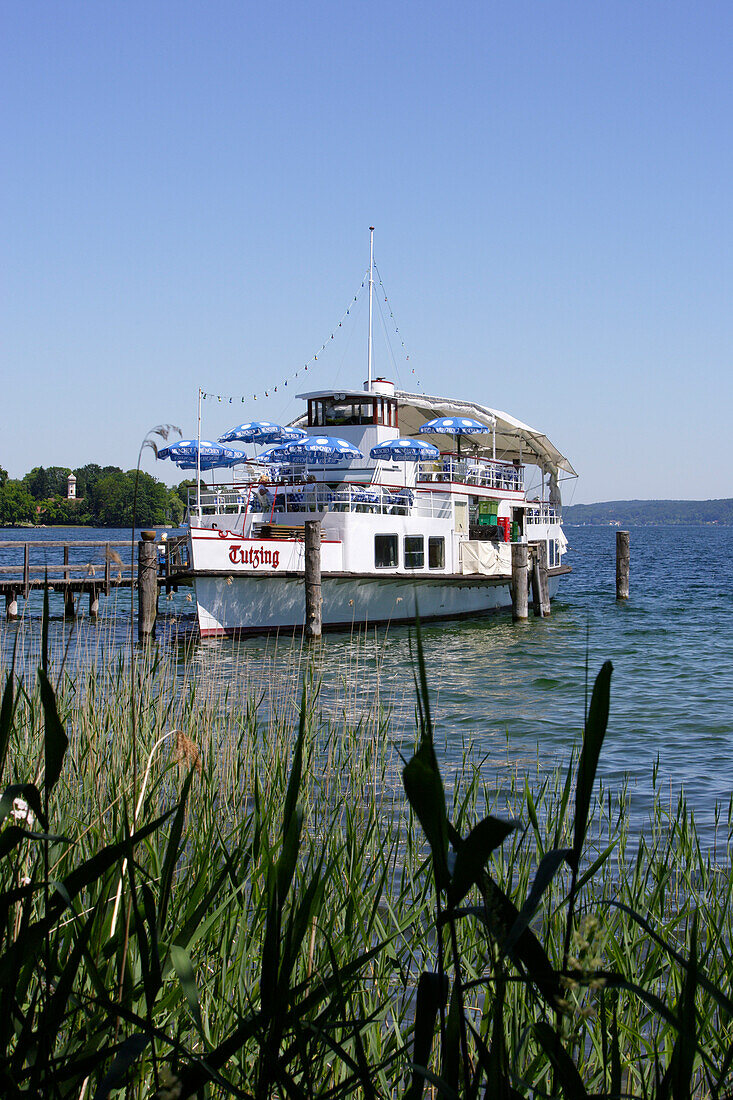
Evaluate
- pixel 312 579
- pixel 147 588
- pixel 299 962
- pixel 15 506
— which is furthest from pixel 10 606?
pixel 15 506

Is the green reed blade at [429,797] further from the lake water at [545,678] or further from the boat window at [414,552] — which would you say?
the boat window at [414,552]

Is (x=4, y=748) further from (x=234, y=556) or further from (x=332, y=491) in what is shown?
(x=332, y=491)

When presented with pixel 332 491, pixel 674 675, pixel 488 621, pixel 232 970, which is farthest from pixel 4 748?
pixel 488 621

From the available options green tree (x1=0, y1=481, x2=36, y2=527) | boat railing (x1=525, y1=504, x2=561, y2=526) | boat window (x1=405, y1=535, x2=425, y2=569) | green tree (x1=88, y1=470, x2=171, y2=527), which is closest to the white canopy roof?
boat railing (x1=525, y1=504, x2=561, y2=526)

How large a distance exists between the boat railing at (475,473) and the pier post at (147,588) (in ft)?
26.4

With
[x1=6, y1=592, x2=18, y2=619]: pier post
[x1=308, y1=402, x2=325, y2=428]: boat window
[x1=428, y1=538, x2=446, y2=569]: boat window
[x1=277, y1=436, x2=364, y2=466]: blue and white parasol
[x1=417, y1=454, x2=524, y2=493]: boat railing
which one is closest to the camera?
[x1=277, y1=436, x2=364, y2=466]: blue and white parasol

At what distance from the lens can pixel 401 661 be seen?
17.6 metres

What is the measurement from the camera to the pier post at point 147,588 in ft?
65.7

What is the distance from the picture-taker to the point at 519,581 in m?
24.6

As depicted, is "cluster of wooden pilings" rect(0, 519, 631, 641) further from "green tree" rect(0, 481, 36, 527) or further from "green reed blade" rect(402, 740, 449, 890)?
"green tree" rect(0, 481, 36, 527)

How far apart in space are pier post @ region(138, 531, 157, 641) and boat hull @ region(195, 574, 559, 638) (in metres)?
1.07

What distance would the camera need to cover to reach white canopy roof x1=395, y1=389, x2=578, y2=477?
2909 centimetres

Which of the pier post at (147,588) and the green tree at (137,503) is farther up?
the green tree at (137,503)

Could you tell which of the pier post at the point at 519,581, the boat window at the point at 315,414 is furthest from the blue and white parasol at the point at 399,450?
the pier post at the point at 519,581
